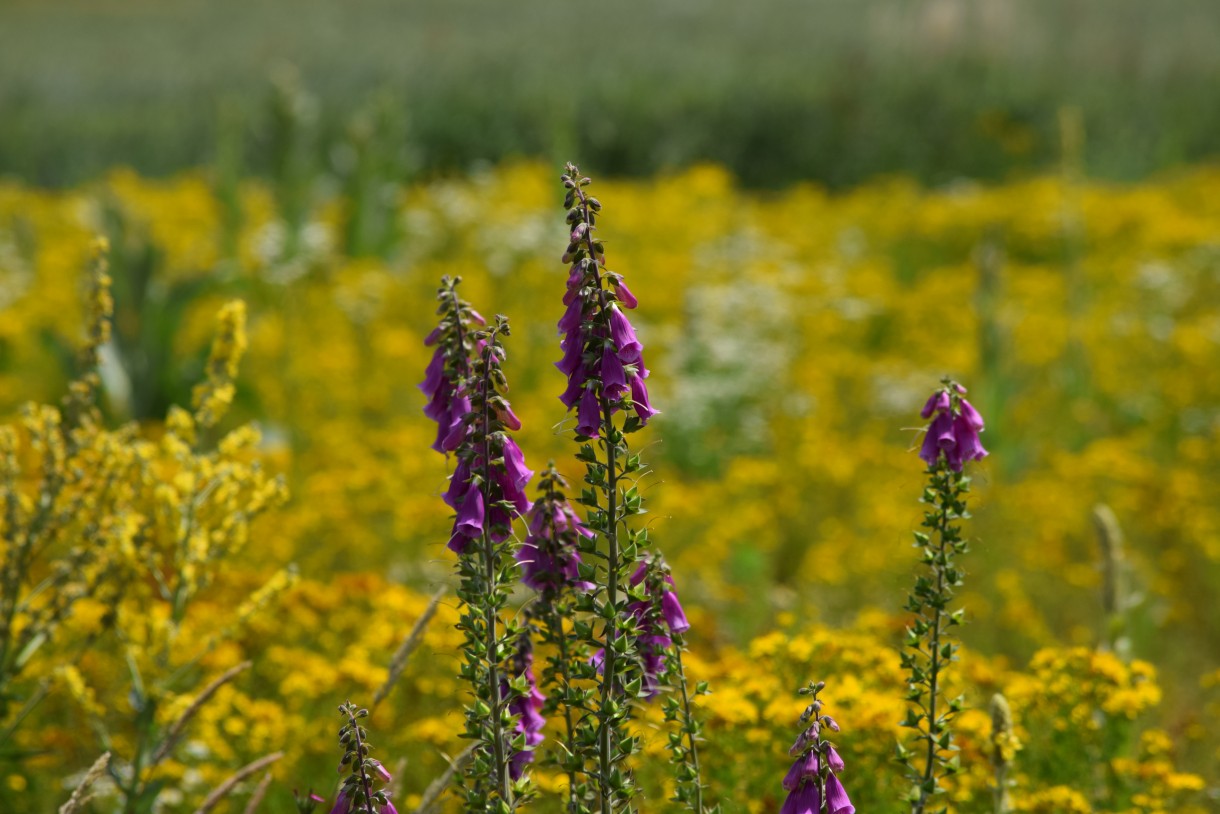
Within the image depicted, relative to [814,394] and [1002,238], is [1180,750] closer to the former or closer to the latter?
[814,394]

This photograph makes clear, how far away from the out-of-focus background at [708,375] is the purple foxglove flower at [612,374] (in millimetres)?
609

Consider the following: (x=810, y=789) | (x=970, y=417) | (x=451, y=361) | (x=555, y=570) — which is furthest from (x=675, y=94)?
(x=810, y=789)

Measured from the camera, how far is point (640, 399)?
1.77m

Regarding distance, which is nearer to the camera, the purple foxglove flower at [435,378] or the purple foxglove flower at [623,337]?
the purple foxglove flower at [623,337]

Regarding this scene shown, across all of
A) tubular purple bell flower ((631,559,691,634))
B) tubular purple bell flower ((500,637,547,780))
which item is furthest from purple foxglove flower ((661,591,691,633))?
tubular purple bell flower ((500,637,547,780))

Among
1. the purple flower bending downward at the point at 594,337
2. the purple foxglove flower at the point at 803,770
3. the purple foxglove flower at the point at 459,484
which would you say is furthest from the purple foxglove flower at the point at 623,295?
the purple foxglove flower at the point at 803,770

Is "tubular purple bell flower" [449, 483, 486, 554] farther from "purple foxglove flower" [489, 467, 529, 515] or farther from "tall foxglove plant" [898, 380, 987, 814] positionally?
"tall foxglove plant" [898, 380, 987, 814]

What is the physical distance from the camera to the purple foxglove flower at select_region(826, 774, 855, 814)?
1.75m

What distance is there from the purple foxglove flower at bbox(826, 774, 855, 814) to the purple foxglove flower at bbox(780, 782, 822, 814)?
0.08 feet

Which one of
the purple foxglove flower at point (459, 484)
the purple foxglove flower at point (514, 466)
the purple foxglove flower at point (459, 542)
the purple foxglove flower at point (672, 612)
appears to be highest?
the purple foxglove flower at point (514, 466)

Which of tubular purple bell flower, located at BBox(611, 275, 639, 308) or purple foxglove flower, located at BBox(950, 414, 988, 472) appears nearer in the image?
tubular purple bell flower, located at BBox(611, 275, 639, 308)

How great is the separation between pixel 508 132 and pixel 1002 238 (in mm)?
6489

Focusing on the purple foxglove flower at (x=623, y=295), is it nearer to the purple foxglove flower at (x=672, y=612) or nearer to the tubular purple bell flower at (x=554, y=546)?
the tubular purple bell flower at (x=554, y=546)

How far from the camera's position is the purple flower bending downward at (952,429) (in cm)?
197
